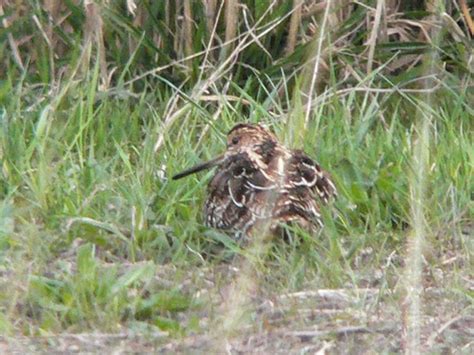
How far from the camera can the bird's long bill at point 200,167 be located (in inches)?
250

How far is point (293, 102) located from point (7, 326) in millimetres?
2730

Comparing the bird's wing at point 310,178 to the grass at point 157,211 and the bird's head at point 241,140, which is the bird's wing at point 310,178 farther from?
the bird's head at point 241,140

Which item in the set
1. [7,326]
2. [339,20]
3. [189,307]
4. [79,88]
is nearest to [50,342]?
[7,326]

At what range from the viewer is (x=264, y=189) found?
5.98 metres

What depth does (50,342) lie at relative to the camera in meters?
4.94

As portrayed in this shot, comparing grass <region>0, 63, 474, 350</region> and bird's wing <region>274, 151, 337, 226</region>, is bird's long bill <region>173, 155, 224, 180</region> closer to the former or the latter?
grass <region>0, 63, 474, 350</region>

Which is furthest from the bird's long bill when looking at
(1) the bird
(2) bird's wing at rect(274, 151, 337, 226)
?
(2) bird's wing at rect(274, 151, 337, 226)

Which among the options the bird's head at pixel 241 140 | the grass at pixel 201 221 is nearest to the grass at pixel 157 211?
the grass at pixel 201 221

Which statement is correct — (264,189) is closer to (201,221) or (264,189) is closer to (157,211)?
(201,221)

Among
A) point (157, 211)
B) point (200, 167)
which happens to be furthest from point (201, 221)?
point (200, 167)

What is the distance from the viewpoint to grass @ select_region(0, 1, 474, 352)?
5102 millimetres

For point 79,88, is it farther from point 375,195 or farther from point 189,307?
point 189,307

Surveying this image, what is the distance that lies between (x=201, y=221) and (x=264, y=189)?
1.17ft

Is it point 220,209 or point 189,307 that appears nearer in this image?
point 189,307
